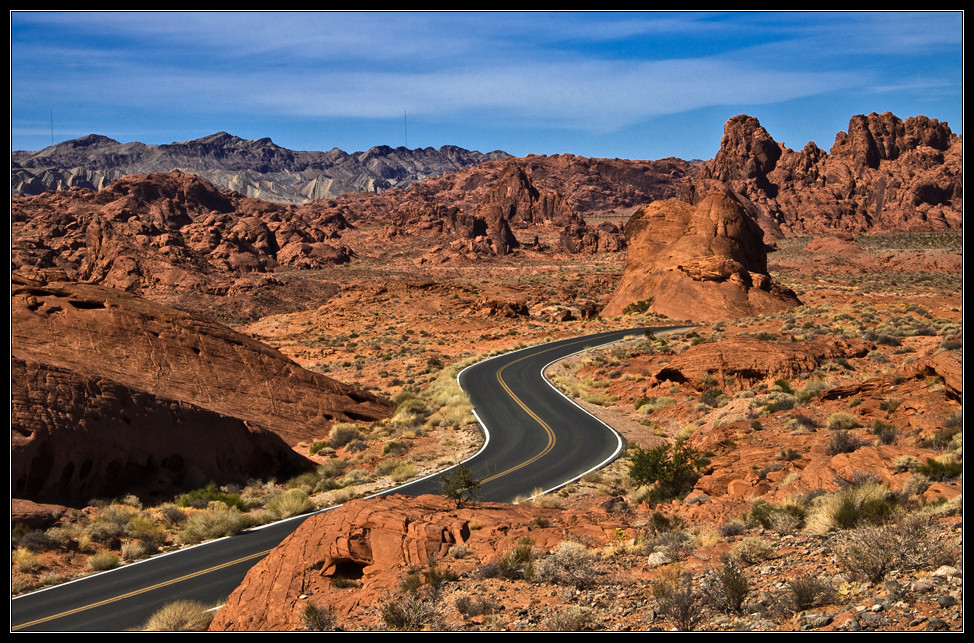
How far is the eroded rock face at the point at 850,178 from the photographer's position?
512ft

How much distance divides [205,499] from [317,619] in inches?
471

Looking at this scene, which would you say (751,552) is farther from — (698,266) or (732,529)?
(698,266)

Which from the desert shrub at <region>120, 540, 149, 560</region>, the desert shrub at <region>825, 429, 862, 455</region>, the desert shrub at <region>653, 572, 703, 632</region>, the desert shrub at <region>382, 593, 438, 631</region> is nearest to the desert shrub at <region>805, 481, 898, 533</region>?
the desert shrub at <region>653, 572, 703, 632</region>

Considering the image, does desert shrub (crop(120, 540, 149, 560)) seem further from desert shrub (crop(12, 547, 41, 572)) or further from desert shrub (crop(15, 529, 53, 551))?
desert shrub (crop(12, 547, 41, 572))

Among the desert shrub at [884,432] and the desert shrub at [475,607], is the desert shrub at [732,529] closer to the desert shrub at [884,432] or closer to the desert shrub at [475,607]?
the desert shrub at [475,607]

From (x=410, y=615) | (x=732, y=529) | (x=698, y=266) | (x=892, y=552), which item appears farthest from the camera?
(x=698, y=266)

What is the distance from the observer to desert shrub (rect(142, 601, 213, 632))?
12312 millimetres

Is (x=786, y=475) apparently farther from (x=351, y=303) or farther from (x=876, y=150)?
(x=876, y=150)

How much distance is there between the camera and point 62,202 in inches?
6555

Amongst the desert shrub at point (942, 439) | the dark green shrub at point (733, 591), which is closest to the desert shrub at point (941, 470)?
the desert shrub at point (942, 439)

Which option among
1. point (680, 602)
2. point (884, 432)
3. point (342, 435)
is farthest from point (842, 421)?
point (342, 435)

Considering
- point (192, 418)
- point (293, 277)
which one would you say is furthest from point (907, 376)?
point (293, 277)

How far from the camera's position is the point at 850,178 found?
6762 inches

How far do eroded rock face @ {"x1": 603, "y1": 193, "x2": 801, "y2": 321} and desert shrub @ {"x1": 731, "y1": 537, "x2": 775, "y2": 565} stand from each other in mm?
48201
